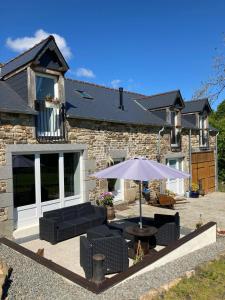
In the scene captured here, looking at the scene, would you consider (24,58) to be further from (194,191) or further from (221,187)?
(221,187)

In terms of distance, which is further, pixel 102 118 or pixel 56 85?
pixel 102 118

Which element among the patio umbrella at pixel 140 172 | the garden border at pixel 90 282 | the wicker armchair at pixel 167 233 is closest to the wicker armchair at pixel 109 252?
the garden border at pixel 90 282

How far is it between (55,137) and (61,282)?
5490 mm

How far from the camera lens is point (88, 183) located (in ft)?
36.2

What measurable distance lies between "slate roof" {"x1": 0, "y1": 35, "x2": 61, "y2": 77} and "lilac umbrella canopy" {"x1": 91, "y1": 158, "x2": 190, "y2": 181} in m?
4.93

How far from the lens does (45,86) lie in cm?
1010

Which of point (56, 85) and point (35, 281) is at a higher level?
point (56, 85)

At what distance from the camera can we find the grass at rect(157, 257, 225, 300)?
5.24 metres

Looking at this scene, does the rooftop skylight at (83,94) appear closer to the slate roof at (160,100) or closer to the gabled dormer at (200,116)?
the slate roof at (160,100)

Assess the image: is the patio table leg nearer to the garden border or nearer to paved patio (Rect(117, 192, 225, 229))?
the garden border

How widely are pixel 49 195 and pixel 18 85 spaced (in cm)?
399

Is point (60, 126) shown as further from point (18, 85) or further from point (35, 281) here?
point (35, 281)

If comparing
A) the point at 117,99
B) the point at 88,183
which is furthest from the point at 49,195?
the point at 117,99

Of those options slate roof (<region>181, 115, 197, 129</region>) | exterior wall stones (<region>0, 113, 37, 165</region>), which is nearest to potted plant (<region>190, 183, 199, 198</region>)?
slate roof (<region>181, 115, 197, 129</region>)
